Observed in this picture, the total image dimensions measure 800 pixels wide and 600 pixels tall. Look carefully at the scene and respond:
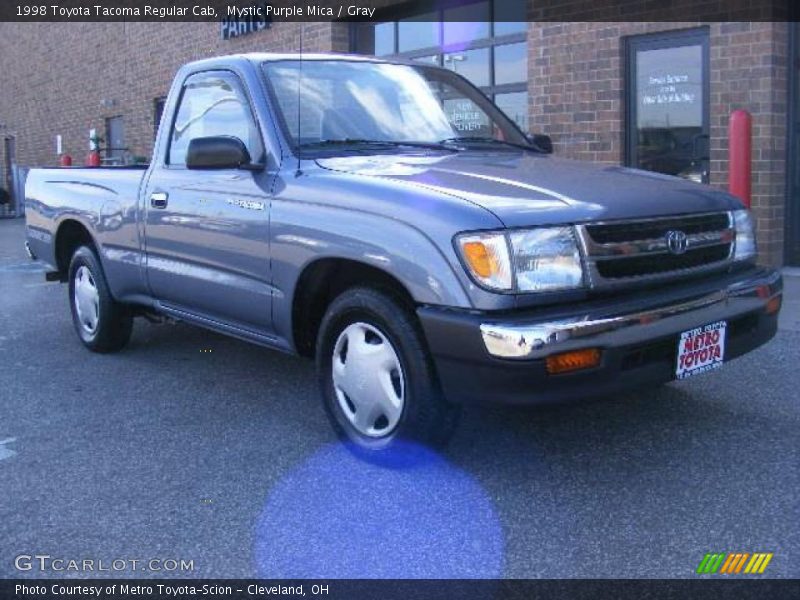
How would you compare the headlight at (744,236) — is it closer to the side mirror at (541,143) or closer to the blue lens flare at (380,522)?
the side mirror at (541,143)

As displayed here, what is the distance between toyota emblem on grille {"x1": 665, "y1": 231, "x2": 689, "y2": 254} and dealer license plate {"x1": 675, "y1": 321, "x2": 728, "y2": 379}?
1.03 feet

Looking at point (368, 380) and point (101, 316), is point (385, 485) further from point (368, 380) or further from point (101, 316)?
point (101, 316)

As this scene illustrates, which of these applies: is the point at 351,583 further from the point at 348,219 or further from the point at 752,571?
the point at 348,219

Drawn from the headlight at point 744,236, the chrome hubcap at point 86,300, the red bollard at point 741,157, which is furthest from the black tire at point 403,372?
the red bollard at point 741,157

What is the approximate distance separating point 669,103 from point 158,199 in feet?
19.5

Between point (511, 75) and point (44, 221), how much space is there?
6.24 metres

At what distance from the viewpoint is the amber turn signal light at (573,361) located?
3240 mm

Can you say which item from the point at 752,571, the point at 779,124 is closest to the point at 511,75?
the point at 779,124

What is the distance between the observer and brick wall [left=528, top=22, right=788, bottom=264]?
8547 mm

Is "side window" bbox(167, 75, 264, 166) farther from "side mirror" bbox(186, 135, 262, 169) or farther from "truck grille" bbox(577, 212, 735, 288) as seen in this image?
"truck grille" bbox(577, 212, 735, 288)

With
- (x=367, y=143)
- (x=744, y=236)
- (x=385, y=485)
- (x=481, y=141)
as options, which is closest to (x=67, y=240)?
(x=367, y=143)

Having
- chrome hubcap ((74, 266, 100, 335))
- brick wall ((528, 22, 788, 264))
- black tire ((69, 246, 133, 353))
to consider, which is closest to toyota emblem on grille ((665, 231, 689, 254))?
black tire ((69, 246, 133, 353))

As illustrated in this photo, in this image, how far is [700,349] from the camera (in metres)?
3.66

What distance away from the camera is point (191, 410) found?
192 inches
